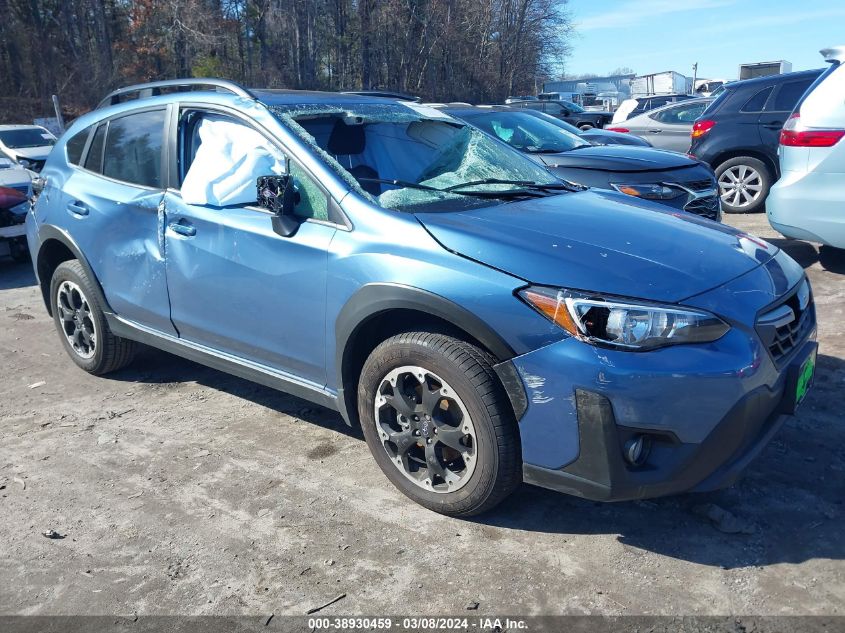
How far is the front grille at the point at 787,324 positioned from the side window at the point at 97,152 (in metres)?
3.88

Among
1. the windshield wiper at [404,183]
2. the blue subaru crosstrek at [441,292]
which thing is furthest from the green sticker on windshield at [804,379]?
the windshield wiper at [404,183]

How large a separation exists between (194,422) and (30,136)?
46.4 ft

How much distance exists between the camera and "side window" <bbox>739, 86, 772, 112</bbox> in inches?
370

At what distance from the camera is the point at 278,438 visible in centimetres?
392

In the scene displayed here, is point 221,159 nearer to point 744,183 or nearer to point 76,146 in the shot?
point 76,146

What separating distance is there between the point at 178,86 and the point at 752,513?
3.74 meters

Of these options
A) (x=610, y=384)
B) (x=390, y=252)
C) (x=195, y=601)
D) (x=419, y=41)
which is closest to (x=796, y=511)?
(x=610, y=384)

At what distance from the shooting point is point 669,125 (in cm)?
1221

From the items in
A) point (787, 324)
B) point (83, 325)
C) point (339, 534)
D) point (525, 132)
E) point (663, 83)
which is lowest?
point (339, 534)

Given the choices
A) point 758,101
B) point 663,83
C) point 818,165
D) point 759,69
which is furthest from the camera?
point 663,83

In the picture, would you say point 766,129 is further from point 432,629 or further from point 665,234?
point 432,629

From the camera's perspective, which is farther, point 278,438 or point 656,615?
point 278,438

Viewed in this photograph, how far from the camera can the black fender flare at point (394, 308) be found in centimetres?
271

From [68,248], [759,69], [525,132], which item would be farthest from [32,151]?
[759,69]
